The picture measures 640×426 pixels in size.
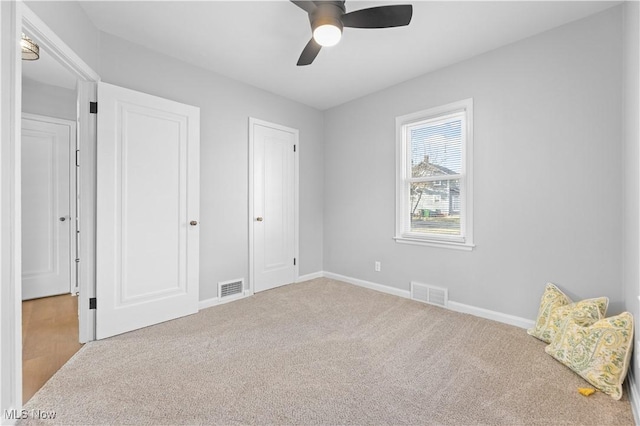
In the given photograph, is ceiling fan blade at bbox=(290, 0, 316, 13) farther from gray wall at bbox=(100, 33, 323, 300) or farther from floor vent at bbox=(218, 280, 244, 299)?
floor vent at bbox=(218, 280, 244, 299)

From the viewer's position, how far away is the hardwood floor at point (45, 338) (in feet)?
6.31

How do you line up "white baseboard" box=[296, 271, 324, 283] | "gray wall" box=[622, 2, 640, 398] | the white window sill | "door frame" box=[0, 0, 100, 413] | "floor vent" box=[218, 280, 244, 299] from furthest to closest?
"white baseboard" box=[296, 271, 324, 283] → "floor vent" box=[218, 280, 244, 299] → the white window sill → "gray wall" box=[622, 2, 640, 398] → "door frame" box=[0, 0, 100, 413]

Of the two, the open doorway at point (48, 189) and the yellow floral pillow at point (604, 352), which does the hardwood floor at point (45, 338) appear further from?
the yellow floral pillow at point (604, 352)

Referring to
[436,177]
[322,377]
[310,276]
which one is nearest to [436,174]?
[436,177]

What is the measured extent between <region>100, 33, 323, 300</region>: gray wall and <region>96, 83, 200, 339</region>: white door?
0.63 ft

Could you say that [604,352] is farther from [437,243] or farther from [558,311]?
[437,243]

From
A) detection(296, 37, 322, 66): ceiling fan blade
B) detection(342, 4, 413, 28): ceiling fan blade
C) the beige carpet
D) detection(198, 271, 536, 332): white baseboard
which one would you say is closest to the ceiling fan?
detection(342, 4, 413, 28): ceiling fan blade

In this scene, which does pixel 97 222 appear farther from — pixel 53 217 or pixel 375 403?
pixel 375 403

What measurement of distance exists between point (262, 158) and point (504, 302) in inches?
123

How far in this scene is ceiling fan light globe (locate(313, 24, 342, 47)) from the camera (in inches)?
75.9

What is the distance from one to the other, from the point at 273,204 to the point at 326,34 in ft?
7.62

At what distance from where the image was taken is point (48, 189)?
140 inches

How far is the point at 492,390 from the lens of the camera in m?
1.74

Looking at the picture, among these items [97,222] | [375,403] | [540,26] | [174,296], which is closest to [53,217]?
[97,222]
